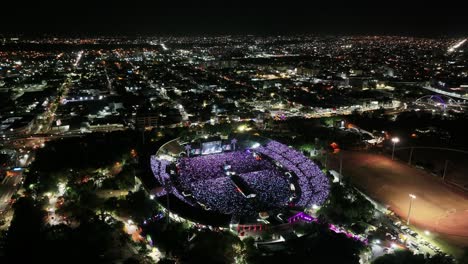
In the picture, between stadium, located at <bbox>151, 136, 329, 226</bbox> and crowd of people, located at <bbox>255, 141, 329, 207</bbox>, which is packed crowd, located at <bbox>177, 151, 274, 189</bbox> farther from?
crowd of people, located at <bbox>255, 141, 329, 207</bbox>

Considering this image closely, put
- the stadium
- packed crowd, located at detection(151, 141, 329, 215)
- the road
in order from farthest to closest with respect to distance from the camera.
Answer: packed crowd, located at detection(151, 141, 329, 215)
the stadium
the road

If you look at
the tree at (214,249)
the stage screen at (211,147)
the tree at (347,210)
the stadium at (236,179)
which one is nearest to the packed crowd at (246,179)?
the stadium at (236,179)

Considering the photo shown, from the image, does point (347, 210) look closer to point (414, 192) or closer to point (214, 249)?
point (414, 192)

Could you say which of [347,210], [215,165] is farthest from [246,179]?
[347,210]

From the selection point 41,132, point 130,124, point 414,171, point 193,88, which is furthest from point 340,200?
point 193,88

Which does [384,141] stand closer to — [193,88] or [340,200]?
[340,200]

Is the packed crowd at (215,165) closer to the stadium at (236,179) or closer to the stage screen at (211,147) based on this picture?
the stadium at (236,179)

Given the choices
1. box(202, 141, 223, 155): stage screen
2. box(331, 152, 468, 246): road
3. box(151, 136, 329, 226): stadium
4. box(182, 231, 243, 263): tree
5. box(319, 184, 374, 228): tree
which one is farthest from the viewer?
box(202, 141, 223, 155): stage screen

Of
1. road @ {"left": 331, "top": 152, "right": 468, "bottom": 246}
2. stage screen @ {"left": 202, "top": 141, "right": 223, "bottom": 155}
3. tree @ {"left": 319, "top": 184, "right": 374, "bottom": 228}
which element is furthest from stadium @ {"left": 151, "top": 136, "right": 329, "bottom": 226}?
road @ {"left": 331, "top": 152, "right": 468, "bottom": 246}
